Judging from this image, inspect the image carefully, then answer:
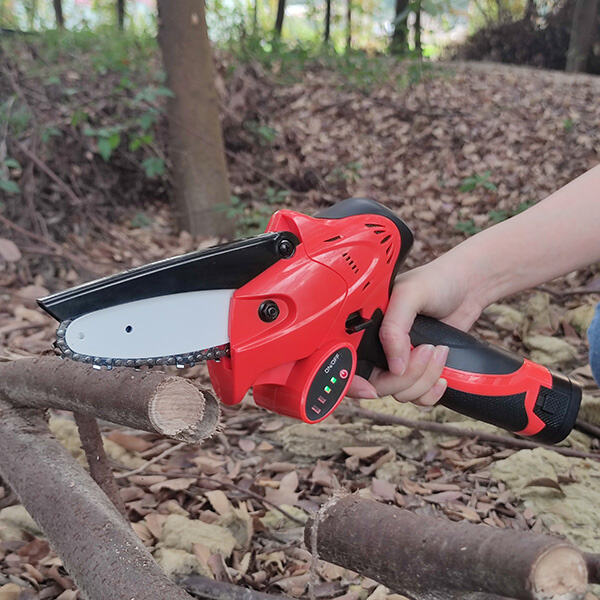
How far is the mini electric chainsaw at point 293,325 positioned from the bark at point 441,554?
352 mm

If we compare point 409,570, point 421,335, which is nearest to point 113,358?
point 409,570

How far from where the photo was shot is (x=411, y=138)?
207 inches

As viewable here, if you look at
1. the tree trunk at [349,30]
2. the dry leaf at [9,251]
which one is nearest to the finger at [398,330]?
the dry leaf at [9,251]

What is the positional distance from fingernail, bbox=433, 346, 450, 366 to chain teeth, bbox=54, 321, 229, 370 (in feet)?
1.78

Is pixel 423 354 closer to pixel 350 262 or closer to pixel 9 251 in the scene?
pixel 350 262

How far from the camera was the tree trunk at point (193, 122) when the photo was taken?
12.4 ft

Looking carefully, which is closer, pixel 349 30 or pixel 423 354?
pixel 423 354

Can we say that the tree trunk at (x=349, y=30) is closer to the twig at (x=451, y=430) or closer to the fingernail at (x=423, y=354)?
the twig at (x=451, y=430)

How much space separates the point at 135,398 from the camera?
1.12 meters

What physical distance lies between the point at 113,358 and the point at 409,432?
4.22 ft

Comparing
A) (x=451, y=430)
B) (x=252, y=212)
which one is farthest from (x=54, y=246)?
(x=451, y=430)

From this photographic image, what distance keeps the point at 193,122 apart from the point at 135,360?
9.75 feet

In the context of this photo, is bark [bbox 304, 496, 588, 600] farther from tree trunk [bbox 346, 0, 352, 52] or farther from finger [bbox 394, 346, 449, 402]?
tree trunk [bbox 346, 0, 352, 52]

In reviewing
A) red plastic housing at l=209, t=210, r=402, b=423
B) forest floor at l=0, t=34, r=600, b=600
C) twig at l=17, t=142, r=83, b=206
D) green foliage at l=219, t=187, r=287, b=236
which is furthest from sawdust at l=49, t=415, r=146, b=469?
green foliage at l=219, t=187, r=287, b=236
